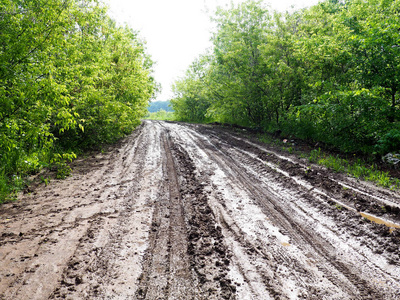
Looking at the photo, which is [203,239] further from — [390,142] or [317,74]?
[317,74]

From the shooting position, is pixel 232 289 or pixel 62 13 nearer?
pixel 232 289

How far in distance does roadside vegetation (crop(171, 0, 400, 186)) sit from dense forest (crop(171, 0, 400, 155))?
3cm

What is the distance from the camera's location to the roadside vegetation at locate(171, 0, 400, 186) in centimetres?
639

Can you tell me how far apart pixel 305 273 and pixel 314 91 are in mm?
9313

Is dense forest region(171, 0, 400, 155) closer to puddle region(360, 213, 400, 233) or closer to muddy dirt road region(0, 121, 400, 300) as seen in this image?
muddy dirt road region(0, 121, 400, 300)

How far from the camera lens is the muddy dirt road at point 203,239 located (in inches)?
87.9

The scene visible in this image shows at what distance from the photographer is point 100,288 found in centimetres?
220

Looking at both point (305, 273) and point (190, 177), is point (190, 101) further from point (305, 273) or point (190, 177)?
point (305, 273)

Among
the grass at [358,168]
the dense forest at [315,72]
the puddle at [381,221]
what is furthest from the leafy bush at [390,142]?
the puddle at [381,221]

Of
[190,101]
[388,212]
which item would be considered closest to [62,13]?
[388,212]

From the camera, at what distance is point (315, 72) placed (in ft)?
31.7

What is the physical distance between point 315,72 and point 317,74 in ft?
0.40

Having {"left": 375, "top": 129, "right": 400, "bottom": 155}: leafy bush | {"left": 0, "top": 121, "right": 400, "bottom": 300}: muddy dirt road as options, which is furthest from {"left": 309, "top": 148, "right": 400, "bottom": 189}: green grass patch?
{"left": 375, "top": 129, "right": 400, "bottom": 155}: leafy bush

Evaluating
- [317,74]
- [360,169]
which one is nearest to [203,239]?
[360,169]
